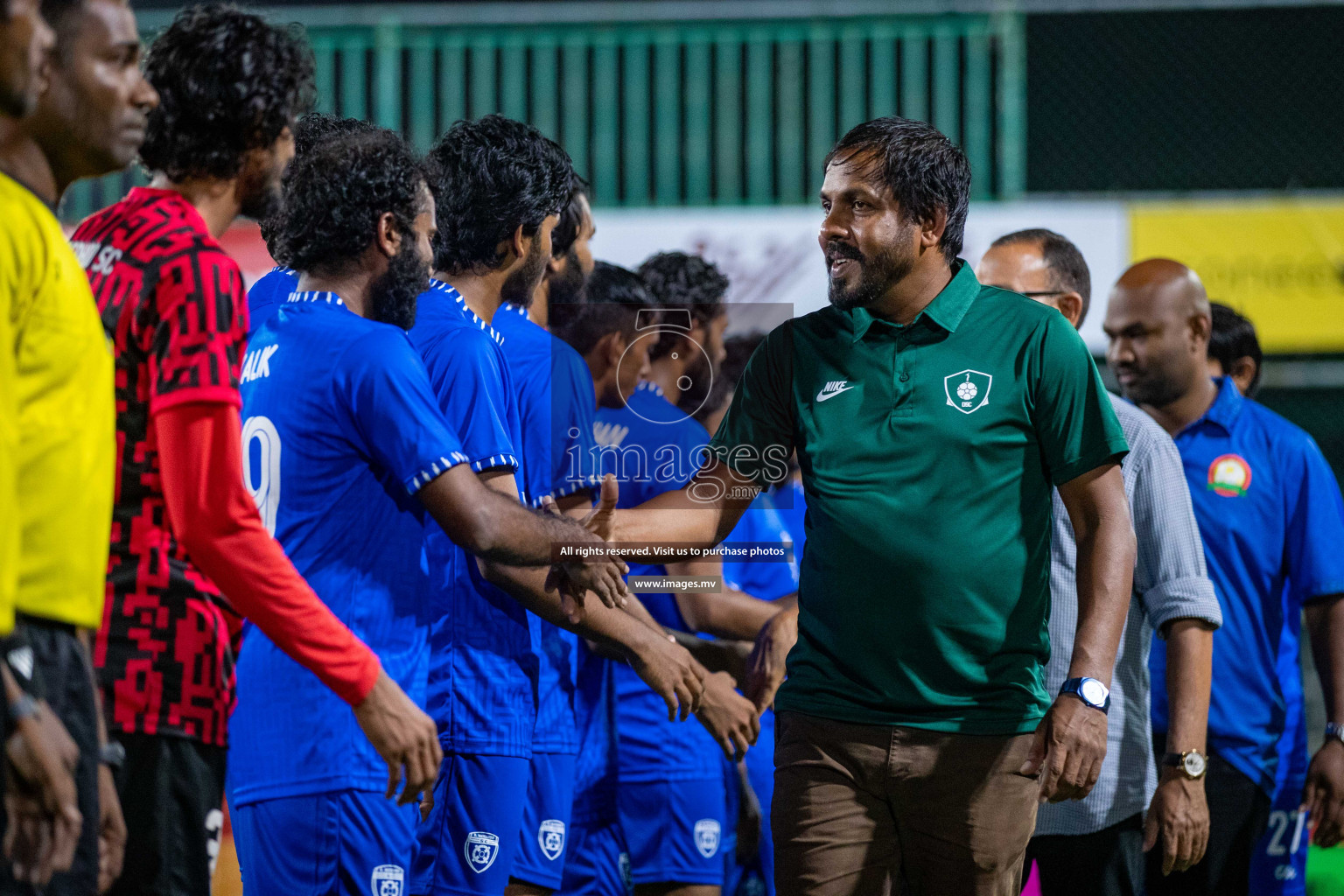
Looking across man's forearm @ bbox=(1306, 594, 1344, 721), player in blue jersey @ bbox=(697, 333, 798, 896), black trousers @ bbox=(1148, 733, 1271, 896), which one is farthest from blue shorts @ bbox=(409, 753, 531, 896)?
man's forearm @ bbox=(1306, 594, 1344, 721)

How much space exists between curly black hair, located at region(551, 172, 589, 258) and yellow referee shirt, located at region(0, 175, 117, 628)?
250 cm

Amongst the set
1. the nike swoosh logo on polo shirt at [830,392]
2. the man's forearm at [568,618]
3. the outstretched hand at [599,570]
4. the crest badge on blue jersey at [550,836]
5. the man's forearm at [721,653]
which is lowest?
the crest badge on blue jersey at [550,836]

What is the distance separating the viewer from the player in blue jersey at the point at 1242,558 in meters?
4.27

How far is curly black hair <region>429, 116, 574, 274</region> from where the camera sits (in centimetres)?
377

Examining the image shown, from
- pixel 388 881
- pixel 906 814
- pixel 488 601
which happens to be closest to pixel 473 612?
pixel 488 601

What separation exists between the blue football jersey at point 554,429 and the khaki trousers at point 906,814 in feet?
3.03

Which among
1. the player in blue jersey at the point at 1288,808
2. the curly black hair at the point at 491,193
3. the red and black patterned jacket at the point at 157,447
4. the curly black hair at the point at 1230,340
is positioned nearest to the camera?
the red and black patterned jacket at the point at 157,447

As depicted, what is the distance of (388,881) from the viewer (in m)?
2.91

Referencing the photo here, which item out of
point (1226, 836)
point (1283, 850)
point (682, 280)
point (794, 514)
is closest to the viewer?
point (1226, 836)

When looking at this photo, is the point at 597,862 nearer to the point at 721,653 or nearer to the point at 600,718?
the point at 600,718

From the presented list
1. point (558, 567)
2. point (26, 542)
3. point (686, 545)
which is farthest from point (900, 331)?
point (26, 542)

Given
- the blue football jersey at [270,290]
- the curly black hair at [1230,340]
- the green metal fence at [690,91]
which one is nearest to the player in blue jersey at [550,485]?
the blue football jersey at [270,290]

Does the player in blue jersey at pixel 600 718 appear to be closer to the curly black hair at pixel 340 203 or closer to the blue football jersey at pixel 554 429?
the blue football jersey at pixel 554 429

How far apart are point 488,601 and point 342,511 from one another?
0.66m
